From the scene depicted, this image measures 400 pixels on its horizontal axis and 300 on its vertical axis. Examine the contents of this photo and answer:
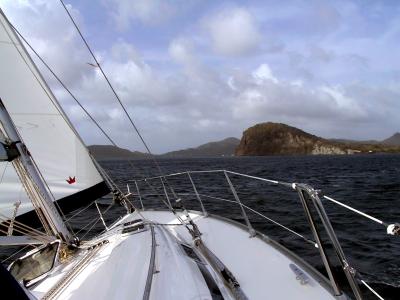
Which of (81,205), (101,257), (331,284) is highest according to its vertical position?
(81,205)

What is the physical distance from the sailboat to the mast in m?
0.01

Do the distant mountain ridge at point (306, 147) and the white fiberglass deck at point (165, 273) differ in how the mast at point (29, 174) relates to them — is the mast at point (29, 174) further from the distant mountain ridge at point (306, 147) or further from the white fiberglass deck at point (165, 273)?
the distant mountain ridge at point (306, 147)

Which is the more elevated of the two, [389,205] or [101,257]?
[101,257]

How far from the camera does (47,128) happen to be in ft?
16.7

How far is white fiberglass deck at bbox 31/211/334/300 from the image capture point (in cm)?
297

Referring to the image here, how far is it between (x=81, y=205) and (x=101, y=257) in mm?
1666

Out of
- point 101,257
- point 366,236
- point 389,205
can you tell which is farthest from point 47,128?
point 389,205

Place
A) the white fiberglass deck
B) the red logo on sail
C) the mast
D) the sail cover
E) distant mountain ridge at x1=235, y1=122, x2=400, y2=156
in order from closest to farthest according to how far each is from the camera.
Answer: the white fiberglass deck < the mast < the sail cover < the red logo on sail < distant mountain ridge at x1=235, y1=122, x2=400, y2=156

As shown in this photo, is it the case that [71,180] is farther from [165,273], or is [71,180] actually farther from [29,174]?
[165,273]

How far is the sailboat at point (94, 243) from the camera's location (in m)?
Answer: 3.03

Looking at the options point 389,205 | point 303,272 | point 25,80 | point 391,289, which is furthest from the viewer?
point 389,205

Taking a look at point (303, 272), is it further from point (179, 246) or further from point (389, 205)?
point (389, 205)

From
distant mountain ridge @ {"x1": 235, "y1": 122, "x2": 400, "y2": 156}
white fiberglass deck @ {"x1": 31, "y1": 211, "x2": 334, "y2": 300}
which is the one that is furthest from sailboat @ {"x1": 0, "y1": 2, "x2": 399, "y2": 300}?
distant mountain ridge @ {"x1": 235, "y1": 122, "x2": 400, "y2": 156}

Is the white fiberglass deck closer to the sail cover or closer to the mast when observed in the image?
the mast
